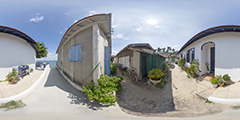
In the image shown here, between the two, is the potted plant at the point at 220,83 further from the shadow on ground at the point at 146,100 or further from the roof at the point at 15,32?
the roof at the point at 15,32

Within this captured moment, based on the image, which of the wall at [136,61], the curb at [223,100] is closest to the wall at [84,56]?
the wall at [136,61]

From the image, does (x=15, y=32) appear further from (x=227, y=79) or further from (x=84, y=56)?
(x=227, y=79)

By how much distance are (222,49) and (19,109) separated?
374 inches

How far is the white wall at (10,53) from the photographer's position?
→ 14.4 feet

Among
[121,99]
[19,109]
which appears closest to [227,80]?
[121,99]

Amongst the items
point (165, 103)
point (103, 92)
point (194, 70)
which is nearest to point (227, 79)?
point (194, 70)

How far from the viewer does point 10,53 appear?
466cm

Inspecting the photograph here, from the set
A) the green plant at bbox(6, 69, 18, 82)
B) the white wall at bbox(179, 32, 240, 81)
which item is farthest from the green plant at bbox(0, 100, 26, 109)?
the white wall at bbox(179, 32, 240, 81)

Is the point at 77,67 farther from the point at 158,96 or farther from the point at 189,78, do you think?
the point at 189,78

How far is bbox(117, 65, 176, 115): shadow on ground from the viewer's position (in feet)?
11.5

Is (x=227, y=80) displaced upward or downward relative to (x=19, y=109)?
upward

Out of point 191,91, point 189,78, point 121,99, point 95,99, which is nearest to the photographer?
A: point 95,99

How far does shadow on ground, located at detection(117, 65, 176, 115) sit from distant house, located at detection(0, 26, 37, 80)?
5448 mm

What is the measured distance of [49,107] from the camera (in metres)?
3.08
